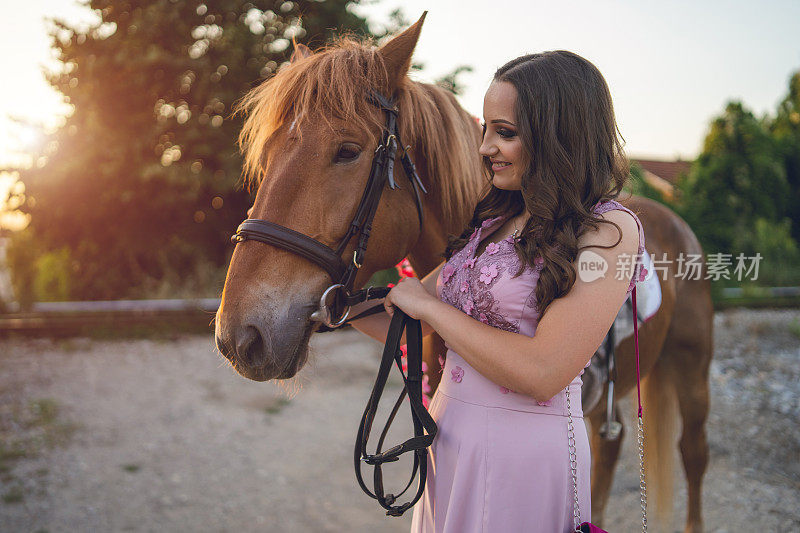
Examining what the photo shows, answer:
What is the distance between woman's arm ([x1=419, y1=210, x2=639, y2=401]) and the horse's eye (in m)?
0.66

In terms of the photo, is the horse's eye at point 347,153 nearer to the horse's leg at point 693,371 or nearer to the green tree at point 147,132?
the horse's leg at point 693,371

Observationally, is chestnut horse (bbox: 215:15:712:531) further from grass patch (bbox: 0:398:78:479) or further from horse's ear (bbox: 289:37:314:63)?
grass patch (bbox: 0:398:78:479)

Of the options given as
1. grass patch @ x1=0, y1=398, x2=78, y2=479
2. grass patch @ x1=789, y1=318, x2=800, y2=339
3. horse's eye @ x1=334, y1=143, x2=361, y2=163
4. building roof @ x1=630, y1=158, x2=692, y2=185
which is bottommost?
grass patch @ x1=0, y1=398, x2=78, y2=479

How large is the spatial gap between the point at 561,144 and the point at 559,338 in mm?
499

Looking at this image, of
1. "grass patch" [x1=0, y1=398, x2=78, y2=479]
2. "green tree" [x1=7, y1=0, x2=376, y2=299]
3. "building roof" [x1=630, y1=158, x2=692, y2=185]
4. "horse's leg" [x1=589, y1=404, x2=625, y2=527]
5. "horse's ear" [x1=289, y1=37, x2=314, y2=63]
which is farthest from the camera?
"building roof" [x1=630, y1=158, x2=692, y2=185]

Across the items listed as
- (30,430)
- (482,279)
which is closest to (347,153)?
(482,279)

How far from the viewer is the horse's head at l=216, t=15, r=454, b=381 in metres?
1.35

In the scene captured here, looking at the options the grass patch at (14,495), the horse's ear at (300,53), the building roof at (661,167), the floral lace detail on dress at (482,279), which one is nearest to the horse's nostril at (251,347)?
the floral lace detail on dress at (482,279)

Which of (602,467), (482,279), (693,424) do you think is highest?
(482,279)

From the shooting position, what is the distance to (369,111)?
5.19ft

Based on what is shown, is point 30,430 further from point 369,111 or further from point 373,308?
point 369,111

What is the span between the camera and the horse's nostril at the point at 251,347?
131 centimetres

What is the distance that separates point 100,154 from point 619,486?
9169 mm

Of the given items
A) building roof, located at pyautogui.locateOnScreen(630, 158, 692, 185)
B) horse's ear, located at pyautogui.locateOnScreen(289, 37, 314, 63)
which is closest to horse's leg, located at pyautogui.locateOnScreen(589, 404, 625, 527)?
horse's ear, located at pyautogui.locateOnScreen(289, 37, 314, 63)
